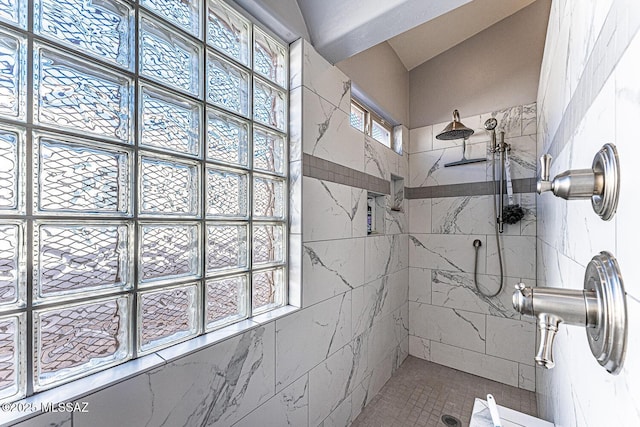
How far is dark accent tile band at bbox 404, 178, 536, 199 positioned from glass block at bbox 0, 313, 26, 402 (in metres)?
2.70

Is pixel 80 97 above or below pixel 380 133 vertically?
below

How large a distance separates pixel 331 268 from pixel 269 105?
101cm

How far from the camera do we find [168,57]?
1.03 meters

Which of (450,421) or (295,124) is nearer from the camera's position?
(295,124)

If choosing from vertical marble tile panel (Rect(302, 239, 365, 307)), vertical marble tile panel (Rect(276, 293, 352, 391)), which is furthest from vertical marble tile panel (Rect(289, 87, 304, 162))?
vertical marble tile panel (Rect(276, 293, 352, 391))

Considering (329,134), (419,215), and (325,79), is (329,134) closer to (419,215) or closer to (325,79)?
(325,79)

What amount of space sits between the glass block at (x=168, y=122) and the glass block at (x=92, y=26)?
119mm

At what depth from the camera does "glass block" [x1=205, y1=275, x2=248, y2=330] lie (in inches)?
44.9

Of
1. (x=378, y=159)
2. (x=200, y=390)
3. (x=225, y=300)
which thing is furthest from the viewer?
(x=378, y=159)

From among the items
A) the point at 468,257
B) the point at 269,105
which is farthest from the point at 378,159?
the point at 468,257

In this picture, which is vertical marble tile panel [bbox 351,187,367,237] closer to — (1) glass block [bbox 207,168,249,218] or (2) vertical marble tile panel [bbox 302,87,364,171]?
(2) vertical marble tile panel [bbox 302,87,364,171]

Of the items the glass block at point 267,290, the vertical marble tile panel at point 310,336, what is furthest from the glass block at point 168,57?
the vertical marble tile panel at point 310,336

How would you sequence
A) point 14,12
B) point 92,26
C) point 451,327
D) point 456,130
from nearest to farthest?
point 14,12 → point 92,26 → point 456,130 → point 451,327

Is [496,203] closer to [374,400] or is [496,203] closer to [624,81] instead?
[374,400]
